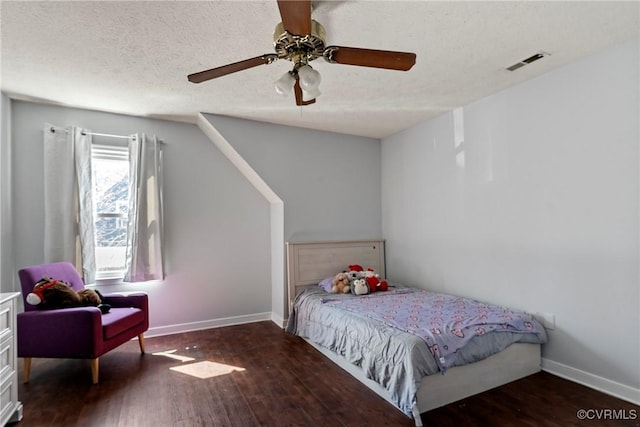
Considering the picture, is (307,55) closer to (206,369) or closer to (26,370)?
(206,369)

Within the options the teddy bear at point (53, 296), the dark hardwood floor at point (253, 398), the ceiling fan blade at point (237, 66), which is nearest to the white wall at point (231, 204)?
the teddy bear at point (53, 296)

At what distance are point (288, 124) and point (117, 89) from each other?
5.95ft

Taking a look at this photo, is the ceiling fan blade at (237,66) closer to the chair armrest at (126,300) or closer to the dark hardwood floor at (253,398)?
the dark hardwood floor at (253,398)

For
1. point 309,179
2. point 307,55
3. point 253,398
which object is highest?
point 307,55

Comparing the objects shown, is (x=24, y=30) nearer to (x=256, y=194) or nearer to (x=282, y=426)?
(x=256, y=194)

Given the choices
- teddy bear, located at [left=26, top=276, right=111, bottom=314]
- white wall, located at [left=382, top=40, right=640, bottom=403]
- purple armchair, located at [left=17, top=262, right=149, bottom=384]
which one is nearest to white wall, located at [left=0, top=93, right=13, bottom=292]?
teddy bear, located at [left=26, top=276, right=111, bottom=314]

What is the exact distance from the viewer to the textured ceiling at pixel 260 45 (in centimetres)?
192

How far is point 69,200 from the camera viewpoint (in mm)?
3352

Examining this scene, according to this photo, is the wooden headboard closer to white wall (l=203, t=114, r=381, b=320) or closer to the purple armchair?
white wall (l=203, t=114, r=381, b=320)

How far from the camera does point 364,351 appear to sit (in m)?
2.49

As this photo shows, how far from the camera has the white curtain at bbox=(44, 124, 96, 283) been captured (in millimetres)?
3279

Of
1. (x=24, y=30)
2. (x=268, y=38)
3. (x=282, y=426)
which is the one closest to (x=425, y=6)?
(x=268, y=38)

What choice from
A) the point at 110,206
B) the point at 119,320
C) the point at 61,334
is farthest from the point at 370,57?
the point at 110,206

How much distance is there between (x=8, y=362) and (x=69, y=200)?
1755 mm
